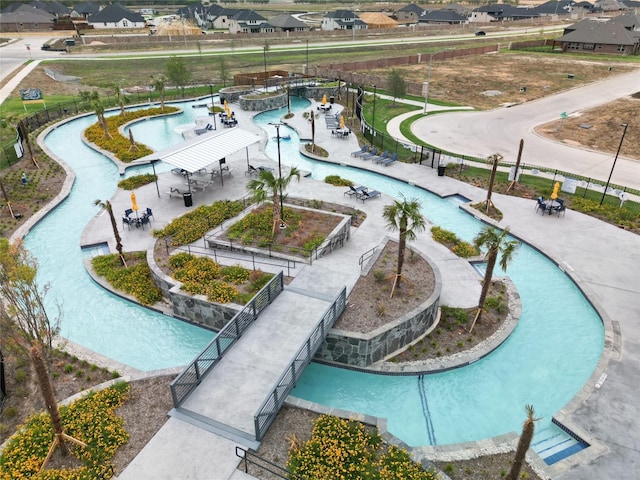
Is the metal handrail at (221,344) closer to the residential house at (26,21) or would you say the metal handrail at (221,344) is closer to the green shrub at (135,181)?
the green shrub at (135,181)

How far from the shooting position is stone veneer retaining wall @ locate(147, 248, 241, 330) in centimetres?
1702

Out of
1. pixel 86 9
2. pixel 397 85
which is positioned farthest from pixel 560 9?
pixel 86 9

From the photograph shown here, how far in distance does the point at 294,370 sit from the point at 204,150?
17.7 metres

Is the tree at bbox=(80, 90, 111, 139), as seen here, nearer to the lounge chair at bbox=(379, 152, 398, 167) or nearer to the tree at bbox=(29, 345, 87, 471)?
the lounge chair at bbox=(379, 152, 398, 167)

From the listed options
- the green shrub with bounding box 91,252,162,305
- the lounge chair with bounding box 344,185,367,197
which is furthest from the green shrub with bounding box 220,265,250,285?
the lounge chair with bounding box 344,185,367,197

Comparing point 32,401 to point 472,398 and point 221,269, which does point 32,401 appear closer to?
point 221,269

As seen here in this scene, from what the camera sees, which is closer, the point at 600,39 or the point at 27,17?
the point at 600,39

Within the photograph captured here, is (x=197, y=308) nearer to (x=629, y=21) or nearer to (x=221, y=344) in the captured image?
(x=221, y=344)

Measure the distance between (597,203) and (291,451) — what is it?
2488 centimetres

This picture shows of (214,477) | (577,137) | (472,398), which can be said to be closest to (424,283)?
(472,398)

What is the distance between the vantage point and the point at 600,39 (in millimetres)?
92000

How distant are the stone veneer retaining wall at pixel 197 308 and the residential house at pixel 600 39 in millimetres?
107047

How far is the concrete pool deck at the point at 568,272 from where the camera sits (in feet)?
38.5

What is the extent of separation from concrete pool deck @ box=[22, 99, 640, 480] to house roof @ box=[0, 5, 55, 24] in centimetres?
12269
